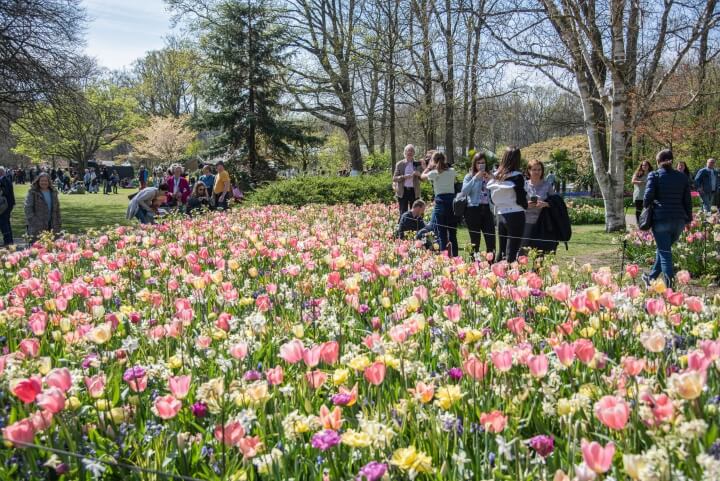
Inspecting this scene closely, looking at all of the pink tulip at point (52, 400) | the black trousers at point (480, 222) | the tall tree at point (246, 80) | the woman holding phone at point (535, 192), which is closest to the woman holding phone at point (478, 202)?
the black trousers at point (480, 222)

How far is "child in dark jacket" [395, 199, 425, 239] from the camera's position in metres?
8.37

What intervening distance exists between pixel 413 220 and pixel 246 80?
20251 mm

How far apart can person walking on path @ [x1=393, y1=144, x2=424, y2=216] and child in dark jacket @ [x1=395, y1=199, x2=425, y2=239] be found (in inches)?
78.9

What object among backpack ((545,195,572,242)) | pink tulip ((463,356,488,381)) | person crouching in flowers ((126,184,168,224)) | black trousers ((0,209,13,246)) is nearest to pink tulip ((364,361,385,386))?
pink tulip ((463,356,488,381))

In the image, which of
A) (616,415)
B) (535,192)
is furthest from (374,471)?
(535,192)

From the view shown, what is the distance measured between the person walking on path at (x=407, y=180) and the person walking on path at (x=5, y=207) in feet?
22.9

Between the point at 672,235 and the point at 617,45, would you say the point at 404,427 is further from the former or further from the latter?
the point at 617,45

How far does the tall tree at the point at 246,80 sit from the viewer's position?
26.6 meters

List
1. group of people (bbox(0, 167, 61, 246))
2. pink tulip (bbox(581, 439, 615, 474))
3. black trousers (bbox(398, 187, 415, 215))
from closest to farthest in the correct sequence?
pink tulip (bbox(581, 439, 615, 474)) → group of people (bbox(0, 167, 61, 246)) → black trousers (bbox(398, 187, 415, 215))

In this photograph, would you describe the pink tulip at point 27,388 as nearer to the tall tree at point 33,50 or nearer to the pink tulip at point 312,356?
the pink tulip at point 312,356

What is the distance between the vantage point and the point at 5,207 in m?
11.3

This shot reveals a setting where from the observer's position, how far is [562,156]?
32.9m

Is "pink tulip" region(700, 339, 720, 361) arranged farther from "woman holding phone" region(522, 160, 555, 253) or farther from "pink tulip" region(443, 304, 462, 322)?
"woman holding phone" region(522, 160, 555, 253)

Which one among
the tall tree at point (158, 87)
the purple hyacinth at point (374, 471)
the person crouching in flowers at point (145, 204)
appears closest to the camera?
the purple hyacinth at point (374, 471)
